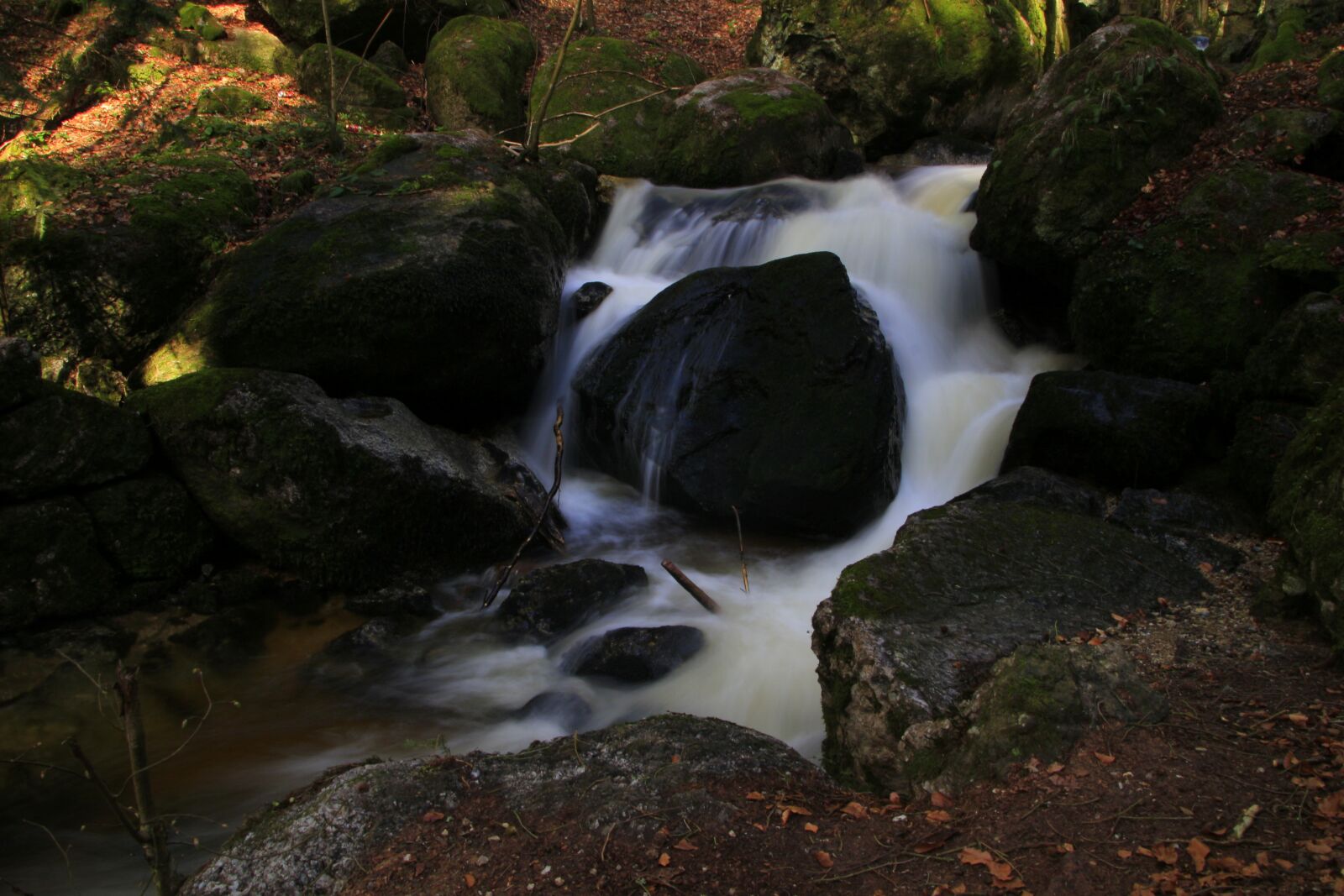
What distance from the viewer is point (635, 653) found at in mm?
5918

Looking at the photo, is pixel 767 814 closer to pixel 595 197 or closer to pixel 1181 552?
pixel 1181 552

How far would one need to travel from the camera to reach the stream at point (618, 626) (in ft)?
15.9

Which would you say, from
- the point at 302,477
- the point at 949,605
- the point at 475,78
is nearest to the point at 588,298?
the point at 302,477

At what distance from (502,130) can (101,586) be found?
976cm

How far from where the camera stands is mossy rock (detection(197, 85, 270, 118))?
11617 millimetres

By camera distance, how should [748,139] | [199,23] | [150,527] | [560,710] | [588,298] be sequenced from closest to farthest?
[560,710], [150,527], [588,298], [748,139], [199,23]

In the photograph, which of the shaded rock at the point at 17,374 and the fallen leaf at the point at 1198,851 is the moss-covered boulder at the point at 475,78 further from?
the fallen leaf at the point at 1198,851

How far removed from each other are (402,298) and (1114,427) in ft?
20.5

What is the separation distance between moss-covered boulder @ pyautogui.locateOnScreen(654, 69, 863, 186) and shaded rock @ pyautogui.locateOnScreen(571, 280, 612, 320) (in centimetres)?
367

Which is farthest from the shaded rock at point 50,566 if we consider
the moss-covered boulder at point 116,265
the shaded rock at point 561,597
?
the shaded rock at point 561,597

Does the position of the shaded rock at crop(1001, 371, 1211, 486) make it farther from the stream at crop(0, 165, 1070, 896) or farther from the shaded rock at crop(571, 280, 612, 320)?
the shaded rock at crop(571, 280, 612, 320)

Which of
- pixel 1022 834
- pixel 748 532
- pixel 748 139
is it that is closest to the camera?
pixel 1022 834

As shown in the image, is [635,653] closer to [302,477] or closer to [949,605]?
[949,605]

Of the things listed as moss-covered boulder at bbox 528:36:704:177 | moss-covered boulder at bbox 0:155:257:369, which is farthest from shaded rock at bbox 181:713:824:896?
moss-covered boulder at bbox 528:36:704:177
